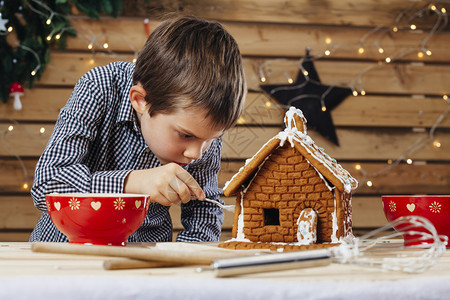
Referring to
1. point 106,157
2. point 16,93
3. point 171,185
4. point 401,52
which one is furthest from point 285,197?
point 401,52

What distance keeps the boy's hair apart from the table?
587 mm

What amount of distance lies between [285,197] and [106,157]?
555mm

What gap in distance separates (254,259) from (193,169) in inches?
34.0

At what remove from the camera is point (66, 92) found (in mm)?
2400

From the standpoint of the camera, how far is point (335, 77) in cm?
260

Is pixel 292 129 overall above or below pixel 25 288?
above

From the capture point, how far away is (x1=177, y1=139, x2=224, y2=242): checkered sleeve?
1.29m

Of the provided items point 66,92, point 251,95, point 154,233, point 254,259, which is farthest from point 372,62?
A: point 254,259

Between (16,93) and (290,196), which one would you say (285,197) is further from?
(16,93)

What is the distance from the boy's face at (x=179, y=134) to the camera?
1.02 metres

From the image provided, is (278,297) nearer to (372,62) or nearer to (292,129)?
(292,129)

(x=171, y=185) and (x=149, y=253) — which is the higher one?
(x=171, y=185)

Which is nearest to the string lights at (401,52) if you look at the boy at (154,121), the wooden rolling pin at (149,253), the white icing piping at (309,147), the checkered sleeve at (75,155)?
the boy at (154,121)

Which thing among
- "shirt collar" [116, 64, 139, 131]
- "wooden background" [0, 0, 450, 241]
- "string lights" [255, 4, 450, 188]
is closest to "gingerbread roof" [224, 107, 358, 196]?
"shirt collar" [116, 64, 139, 131]
